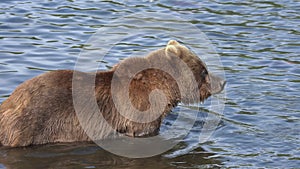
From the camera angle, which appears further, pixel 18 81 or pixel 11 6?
pixel 11 6

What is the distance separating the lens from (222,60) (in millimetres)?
12836

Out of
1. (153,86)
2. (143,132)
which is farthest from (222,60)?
(143,132)

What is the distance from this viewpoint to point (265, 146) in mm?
9500

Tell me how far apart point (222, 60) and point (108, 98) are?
13.6 ft

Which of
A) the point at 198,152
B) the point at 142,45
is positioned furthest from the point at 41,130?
the point at 142,45

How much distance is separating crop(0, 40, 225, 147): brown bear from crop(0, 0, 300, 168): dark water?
29 cm

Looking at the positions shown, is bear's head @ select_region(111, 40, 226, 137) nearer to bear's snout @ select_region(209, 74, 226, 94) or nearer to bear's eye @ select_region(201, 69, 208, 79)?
bear's eye @ select_region(201, 69, 208, 79)

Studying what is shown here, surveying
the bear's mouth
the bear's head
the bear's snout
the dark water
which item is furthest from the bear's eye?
the bear's mouth

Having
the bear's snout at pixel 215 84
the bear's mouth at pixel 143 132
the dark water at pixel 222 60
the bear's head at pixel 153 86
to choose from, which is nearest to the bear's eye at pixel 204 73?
the bear's head at pixel 153 86

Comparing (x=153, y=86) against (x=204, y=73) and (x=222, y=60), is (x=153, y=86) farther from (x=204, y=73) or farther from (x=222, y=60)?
(x=222, y=60)

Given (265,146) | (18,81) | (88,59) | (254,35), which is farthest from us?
(254,35)

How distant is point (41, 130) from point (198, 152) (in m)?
2.13

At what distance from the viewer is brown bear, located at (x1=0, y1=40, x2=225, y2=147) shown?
8836 mm

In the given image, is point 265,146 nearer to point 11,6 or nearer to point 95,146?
point 95,146
